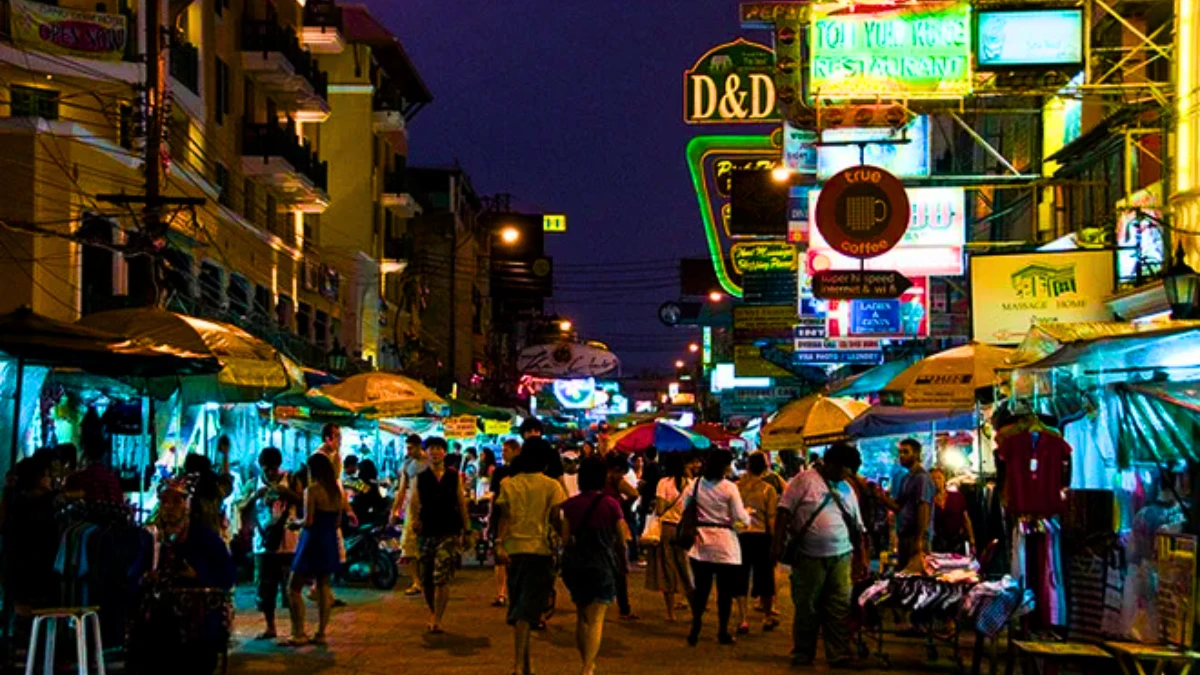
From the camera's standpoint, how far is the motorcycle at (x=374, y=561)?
73.0 feet

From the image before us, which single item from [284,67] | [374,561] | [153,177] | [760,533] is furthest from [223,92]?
[760,533]

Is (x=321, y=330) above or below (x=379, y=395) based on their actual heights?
above

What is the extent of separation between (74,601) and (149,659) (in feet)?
4.90

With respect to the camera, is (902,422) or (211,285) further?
(211,285)

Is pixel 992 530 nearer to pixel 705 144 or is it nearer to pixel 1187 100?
pixel 1187 100

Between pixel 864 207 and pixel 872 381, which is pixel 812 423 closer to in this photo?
pixel 872 381

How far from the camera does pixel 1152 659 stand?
364 inches

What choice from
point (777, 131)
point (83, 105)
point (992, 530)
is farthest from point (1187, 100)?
point (83, 105)

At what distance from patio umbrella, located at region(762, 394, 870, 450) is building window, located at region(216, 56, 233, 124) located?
19566 millimetres

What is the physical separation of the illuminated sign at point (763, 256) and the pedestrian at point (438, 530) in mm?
17838

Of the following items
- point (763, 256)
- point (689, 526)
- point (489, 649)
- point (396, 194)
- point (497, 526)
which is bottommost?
point (489, 649)

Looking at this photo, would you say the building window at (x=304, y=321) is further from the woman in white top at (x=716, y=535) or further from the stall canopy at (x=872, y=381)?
the woman in white top at (x=716, y=535)

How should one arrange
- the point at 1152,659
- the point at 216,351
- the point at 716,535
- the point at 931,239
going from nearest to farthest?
the point at 1152,659 < the point at 216,351 < the point at 716,535 < the point at 931,239

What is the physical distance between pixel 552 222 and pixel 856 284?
72.8 m
